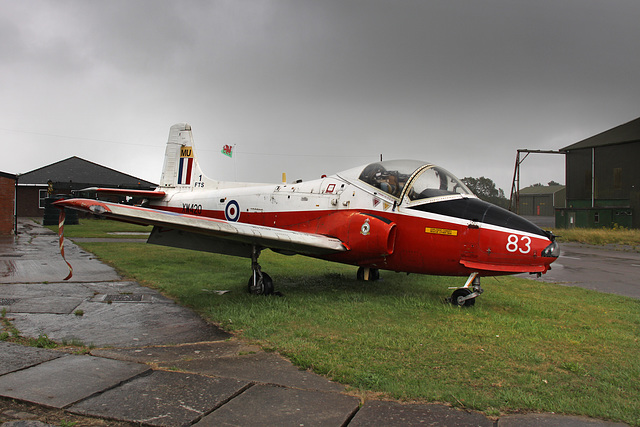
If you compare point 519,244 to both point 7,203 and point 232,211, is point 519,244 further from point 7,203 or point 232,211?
point 7,203

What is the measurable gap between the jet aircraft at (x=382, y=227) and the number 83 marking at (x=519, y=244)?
1cm

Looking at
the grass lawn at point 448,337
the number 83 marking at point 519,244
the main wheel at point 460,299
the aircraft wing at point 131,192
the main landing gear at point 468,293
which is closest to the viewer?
the grass lawn at point 448,337

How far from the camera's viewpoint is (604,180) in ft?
135

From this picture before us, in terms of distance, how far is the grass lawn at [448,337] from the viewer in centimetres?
387

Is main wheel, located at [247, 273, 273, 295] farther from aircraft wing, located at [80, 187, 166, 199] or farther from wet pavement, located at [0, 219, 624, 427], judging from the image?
aircraft wing, located at [80, 187, 166, 199]

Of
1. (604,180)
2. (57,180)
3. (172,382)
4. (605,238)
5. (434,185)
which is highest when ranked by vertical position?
(604,180)

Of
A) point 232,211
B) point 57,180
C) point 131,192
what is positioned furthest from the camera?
point 57,180

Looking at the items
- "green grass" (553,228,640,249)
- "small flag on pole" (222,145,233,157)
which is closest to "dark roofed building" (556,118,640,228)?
"green grass" (553,228,640,249)

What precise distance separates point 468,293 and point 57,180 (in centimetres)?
4541

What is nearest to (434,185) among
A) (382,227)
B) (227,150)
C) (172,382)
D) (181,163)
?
(382,227)

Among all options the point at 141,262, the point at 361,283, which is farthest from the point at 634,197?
the point at 141,262

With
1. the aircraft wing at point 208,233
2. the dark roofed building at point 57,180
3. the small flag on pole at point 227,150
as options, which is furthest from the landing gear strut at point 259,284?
the dark roofed building at point 57,180

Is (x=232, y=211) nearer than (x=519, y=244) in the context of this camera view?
No

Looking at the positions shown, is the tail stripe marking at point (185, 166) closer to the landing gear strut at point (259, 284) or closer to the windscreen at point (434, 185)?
the landing gear strut at point (259, 284)
